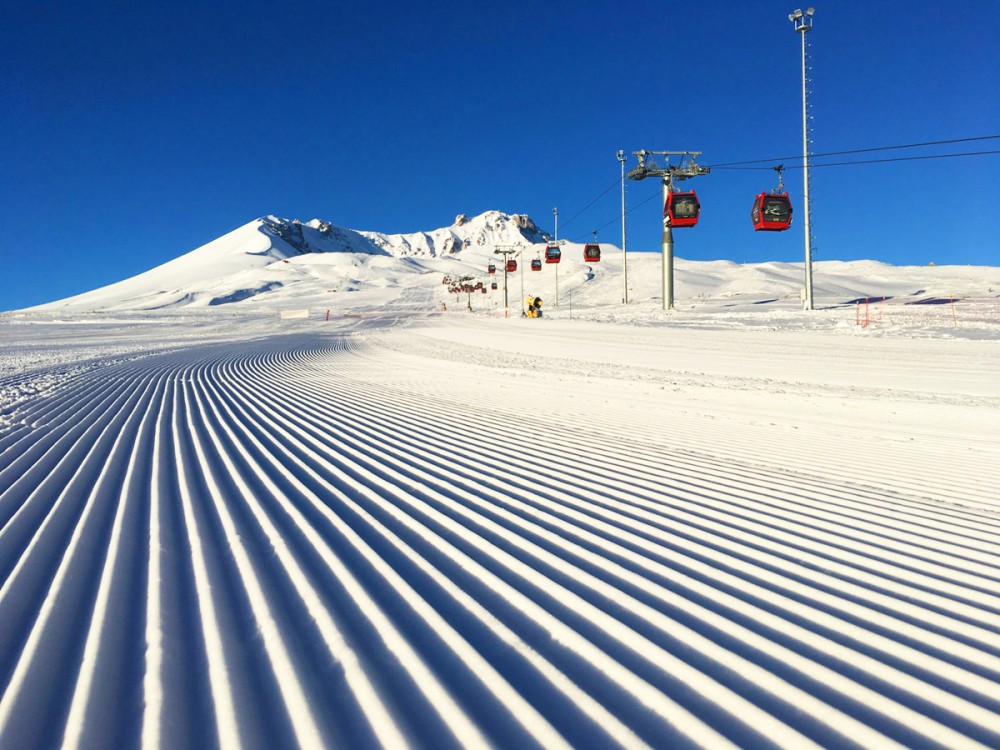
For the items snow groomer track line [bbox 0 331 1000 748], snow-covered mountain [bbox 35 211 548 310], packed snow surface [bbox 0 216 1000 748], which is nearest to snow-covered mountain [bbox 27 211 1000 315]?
snow-covered mountain [bbox 35 211 548 310]

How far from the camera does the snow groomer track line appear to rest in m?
2.17

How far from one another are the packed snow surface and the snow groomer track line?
0.05 feet

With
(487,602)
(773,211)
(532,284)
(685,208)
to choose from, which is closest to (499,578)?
(487,602)

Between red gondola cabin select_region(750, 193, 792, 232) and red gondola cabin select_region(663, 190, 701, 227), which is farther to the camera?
red gondola cabin select_region(663, 190, 701, 227)

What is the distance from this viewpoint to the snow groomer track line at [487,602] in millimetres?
2170

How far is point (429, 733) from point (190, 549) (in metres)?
2.23

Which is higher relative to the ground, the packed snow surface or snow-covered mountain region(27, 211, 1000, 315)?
snow-covered mountain region(27, 211, 1000, 315)

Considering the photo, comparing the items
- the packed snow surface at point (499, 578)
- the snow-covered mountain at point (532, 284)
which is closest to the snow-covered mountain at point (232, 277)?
the snow-covered mountain at point (532, 284)

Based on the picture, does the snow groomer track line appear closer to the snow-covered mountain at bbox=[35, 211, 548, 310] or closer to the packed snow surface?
the packed snow surface

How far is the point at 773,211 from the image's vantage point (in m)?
23.2

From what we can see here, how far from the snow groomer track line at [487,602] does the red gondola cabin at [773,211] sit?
61.8ft

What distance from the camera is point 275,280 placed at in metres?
116

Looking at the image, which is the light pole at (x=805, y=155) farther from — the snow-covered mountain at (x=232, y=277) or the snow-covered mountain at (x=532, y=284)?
the snow-covered mountain at (x=232, y=277)

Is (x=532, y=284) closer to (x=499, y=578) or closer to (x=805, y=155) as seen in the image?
(x=805, y=155)
